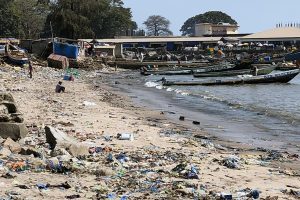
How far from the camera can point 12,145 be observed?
29.3 feet

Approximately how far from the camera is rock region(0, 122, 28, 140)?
9641mm

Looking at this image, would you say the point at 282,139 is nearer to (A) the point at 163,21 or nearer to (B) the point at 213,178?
(B) the point at 213,178

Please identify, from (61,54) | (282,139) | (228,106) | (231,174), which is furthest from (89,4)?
(231,174)

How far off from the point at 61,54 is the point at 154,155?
40892 millimetres

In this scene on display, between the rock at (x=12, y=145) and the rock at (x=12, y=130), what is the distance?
1.26 feet

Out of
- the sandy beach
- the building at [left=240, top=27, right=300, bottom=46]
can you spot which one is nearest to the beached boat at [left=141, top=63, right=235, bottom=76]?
the sandy beach

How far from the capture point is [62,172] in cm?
745

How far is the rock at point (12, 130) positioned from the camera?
9.64 meters

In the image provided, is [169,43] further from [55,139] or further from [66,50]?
[55,139]

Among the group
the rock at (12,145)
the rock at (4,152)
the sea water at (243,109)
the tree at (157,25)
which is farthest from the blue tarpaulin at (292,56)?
the tree at (157,25)

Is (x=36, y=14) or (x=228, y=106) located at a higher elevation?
(x=36, y=14)

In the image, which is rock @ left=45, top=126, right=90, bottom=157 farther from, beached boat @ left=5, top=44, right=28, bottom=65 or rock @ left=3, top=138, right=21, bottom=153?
beached boat @ left=5, top=44, right=28, bottom=65

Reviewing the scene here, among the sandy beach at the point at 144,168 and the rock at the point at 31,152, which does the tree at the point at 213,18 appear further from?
the rock at the point at 31,152

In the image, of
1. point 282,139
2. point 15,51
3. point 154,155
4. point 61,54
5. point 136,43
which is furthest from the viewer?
point 136,43
